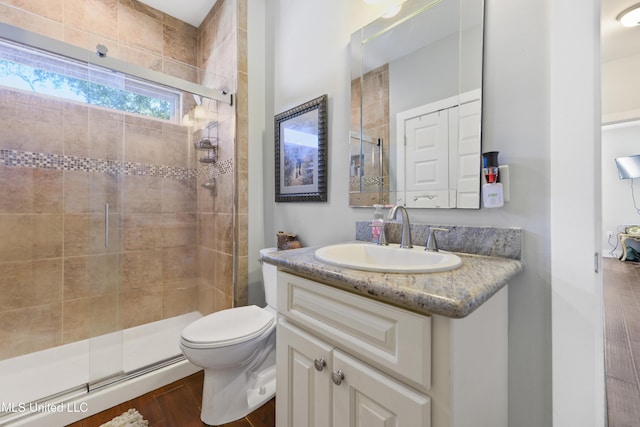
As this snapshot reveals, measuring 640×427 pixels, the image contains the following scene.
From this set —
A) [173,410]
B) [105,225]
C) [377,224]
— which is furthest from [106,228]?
[377,224]

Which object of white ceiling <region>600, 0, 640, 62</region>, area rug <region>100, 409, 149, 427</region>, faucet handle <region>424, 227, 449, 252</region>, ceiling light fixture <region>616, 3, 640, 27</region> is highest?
white ceiling <region>600, 0, 640, 62</region>

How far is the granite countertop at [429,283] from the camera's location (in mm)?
544

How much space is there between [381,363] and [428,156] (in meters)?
0.86

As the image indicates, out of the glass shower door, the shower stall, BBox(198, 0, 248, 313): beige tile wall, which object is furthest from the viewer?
BBox(198, 0, 248, 313): beige tile wall

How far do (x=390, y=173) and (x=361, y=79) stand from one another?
55 cm

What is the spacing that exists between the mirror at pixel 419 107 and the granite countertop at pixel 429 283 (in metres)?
0.31

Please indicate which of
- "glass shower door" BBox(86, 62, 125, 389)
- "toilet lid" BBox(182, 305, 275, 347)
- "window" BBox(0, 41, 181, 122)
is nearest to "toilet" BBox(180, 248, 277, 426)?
"toilet lid" BBox(182, 305, 275, 347)

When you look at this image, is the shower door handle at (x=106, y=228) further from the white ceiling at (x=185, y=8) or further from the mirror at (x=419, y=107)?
the white ceiling at (x=185, y=8)

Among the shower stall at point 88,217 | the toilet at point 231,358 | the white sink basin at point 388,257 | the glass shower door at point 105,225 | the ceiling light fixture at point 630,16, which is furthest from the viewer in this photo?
the ceiling light fixture at point 630,16

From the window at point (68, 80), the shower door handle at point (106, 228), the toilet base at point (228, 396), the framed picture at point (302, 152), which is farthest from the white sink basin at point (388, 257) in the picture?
the window at point (68, 80)

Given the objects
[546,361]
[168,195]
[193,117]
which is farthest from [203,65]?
[546,361]

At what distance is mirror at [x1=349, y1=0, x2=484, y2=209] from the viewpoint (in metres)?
1.03

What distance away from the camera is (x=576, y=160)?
81 centimetres

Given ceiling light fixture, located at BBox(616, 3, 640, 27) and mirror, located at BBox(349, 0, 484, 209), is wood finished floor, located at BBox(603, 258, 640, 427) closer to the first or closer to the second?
mirror, located at BBox(349, 0, 484, 209)
